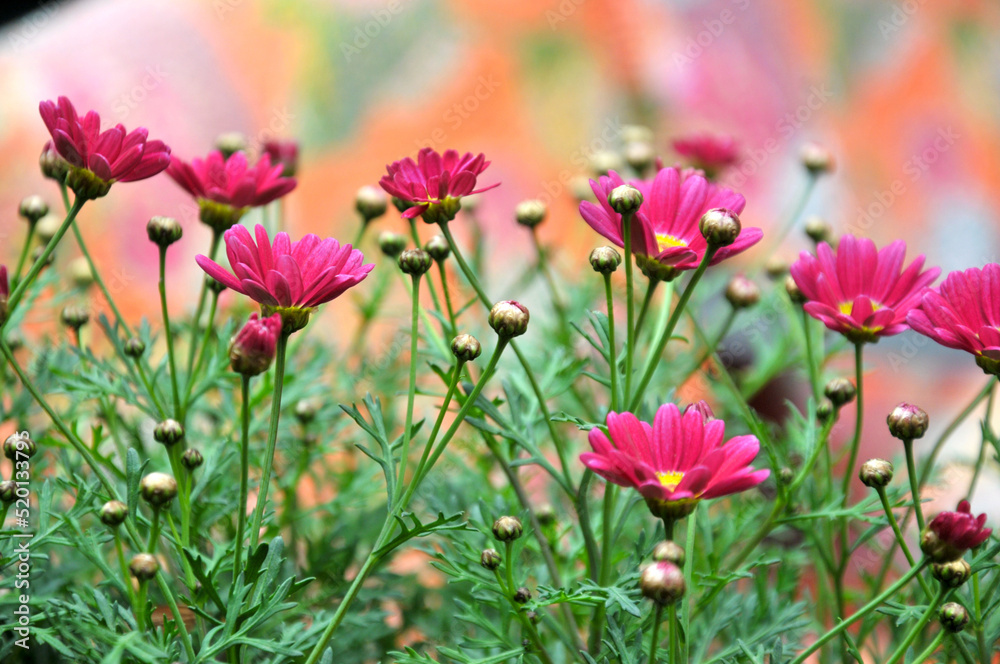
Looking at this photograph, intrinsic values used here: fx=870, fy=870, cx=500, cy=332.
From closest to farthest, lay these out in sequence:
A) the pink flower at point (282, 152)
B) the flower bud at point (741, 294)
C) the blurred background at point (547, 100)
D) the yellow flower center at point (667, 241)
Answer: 1. the yellow flower center at point (667, 241)
2. the flower bud at point (741, 294)
3. the pink flower at point (282, 152)
4. the blurred background at point (547, 100)

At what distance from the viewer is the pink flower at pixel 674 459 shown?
0.32 meters

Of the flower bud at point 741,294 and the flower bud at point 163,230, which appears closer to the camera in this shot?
the flower bud at point 163,230

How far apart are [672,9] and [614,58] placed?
0.15 meters

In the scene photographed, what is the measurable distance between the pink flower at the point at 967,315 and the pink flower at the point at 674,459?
0.11 meters

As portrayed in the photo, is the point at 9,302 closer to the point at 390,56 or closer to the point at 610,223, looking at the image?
the point at 610,223

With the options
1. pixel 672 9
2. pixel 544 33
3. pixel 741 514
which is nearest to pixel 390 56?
pixel 544 33

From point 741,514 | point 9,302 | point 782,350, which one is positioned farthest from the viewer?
point 782,350

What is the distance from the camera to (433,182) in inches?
15.6

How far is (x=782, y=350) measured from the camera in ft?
2.40

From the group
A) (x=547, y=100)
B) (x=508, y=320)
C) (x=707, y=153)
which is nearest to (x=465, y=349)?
(x=508, y=320)

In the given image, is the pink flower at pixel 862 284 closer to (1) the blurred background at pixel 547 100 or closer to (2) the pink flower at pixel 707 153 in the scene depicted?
(2) the pink flower at pixel 707 153

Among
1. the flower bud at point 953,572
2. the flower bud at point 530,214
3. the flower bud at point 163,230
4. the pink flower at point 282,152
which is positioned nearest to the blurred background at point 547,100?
the pink flower at point 282,152

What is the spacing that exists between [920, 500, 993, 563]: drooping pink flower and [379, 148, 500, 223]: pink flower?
0.23 meters

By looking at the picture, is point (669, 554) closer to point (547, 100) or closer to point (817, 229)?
point (817, 229)
